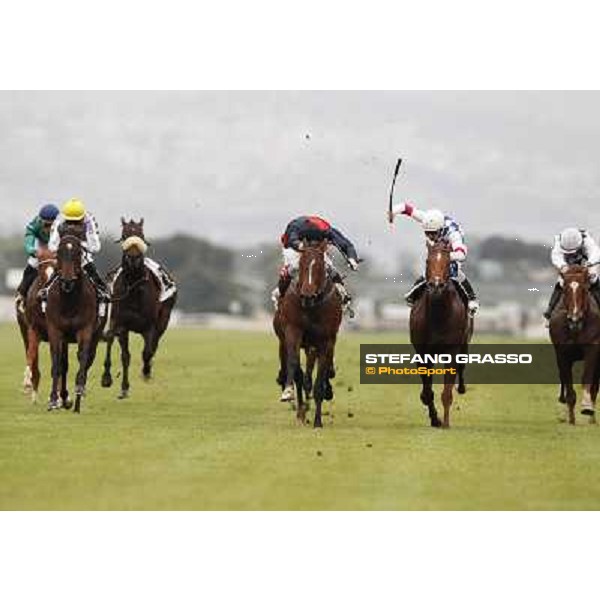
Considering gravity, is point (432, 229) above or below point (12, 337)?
above

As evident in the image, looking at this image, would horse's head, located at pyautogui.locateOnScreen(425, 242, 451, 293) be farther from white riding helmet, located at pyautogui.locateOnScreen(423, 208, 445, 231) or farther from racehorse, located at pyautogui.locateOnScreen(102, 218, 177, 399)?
racehorse, located at pyautogui.locateOnScreen(102, 218, 177, 399)

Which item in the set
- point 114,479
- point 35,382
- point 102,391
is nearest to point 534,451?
point 114,479

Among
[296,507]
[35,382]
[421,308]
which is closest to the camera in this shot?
[296,507]

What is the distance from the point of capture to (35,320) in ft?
95.1

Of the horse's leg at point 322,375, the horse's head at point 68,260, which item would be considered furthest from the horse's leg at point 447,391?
the horse's head at point 68,260

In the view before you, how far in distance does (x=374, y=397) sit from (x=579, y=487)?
46.7 feet

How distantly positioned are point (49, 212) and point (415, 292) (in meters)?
5.68

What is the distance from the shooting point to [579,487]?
62.2 ft

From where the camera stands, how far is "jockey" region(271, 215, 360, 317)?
82.1 feet

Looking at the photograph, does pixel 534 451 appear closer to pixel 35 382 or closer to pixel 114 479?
pixel 114 479

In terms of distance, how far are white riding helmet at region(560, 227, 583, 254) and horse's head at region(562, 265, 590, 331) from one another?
0.42 meters

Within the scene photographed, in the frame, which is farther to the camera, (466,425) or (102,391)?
(102,391)

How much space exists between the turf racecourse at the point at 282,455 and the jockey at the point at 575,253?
6.04 ft

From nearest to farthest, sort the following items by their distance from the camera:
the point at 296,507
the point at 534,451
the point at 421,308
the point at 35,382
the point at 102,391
Result: 1. the point at 296,507
2. the point at 534,451
3. the point at 421,308
4. the point at 35,382
5. the point at 102,391
